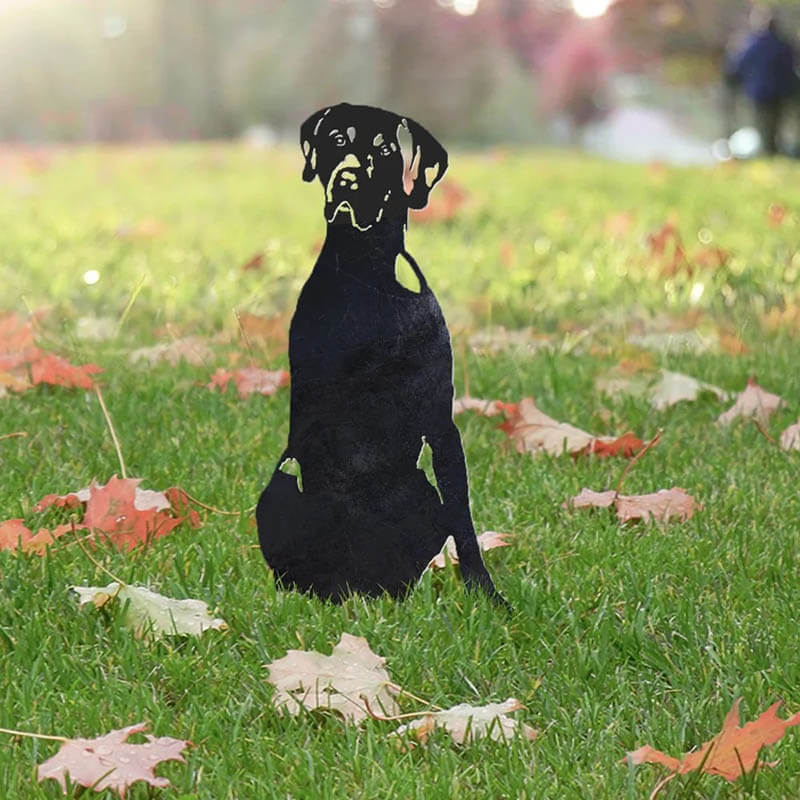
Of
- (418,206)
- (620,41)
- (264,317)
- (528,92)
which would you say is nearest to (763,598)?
(418,206)

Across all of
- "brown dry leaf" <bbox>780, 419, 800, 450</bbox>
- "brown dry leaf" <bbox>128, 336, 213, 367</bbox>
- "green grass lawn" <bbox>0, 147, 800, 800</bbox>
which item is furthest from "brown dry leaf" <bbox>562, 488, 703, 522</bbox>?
"brown dry leaf" <bbox>128, 336, 213, 367</bbox>

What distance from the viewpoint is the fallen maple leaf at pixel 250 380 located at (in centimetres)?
410

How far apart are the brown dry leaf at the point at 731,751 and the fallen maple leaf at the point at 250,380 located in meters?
2.27

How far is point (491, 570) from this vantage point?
2842 mm

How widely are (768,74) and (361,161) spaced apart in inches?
667

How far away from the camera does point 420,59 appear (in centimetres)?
4769

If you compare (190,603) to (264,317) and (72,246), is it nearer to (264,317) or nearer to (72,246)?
(264,317)

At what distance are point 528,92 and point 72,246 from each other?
176 ft

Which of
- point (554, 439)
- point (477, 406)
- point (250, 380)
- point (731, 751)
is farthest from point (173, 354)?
point (731, 751)

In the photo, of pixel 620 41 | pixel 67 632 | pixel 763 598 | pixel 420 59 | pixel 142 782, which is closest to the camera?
pixel 142 782

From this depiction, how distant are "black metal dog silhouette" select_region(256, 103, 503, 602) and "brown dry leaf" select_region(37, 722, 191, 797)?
575 millimetres

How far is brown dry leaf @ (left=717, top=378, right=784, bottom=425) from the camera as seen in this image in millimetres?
3943

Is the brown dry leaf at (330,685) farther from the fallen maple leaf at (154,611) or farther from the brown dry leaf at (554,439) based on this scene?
the brown dry leaf at (554,439)

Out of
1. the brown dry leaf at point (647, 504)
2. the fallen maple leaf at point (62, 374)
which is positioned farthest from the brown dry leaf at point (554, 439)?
the fallen maple leaf at point (62, 374)
